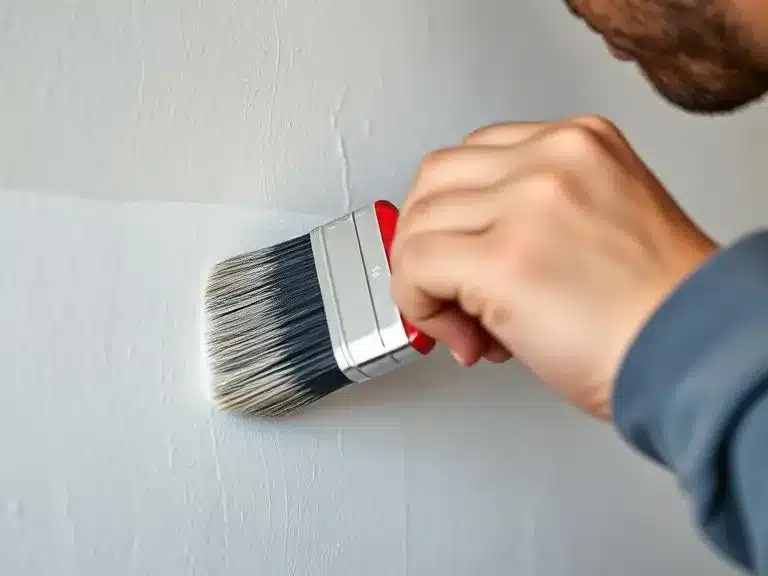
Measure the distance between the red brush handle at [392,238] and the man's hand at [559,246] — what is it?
4.6 inches

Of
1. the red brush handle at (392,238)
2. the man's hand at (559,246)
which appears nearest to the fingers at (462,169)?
the man's hand at (559,246)

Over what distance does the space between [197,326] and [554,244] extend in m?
0.31

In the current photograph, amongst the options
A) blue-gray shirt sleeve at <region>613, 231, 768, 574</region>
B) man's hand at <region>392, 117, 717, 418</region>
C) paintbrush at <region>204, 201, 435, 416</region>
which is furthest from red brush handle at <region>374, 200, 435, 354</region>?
blue-gray shirt sleeve at <region>613, 231, 768, 574</region>

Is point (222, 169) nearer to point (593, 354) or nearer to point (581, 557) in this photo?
point (593, 354)

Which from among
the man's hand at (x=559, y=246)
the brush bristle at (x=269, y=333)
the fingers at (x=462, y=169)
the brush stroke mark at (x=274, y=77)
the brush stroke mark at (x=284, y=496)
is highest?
the brush stroke mark at (x=274, y=77)

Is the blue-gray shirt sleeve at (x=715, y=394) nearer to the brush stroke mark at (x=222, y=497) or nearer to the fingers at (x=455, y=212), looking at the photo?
the fingers at (x=455, y=212)

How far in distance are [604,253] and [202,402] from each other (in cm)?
33

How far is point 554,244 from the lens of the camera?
1.20ft

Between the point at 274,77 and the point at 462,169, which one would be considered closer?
the point at 462,169

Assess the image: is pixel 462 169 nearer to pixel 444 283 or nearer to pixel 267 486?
pixel 444 283

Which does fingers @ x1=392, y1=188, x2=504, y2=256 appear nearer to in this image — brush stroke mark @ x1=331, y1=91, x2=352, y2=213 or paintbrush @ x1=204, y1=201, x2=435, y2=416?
paintbrush @ x1=204, y1=201, x2=435, y2=416

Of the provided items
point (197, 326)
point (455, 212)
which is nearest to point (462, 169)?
point (455, 212)

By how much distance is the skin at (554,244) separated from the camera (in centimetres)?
36

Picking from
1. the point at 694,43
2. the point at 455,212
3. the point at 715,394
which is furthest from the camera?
the point at 694,43
